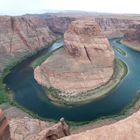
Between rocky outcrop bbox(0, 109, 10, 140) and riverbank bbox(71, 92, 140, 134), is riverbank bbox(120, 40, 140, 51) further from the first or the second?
rocky outcrop bbox(0, 109, 10, 140)

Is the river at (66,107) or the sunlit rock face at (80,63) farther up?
the sunlit rock face at (80,63)

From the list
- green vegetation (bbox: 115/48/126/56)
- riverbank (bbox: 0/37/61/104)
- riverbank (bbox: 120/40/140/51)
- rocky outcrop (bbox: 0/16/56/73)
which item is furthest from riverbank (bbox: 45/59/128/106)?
riverbank (bbox: 120/40/140/51)

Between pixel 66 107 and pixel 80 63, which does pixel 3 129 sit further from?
pixel 80 63

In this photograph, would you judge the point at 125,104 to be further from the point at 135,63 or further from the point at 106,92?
the point at 135,63

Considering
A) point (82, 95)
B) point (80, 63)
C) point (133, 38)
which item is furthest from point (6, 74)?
point (133, 38)

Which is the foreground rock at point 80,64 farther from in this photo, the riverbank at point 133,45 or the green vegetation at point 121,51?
the riverbank at point 133,45

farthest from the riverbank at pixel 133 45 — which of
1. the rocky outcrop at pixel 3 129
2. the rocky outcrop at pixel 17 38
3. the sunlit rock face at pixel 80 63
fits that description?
the rocky outcrop at pixel 3 129
